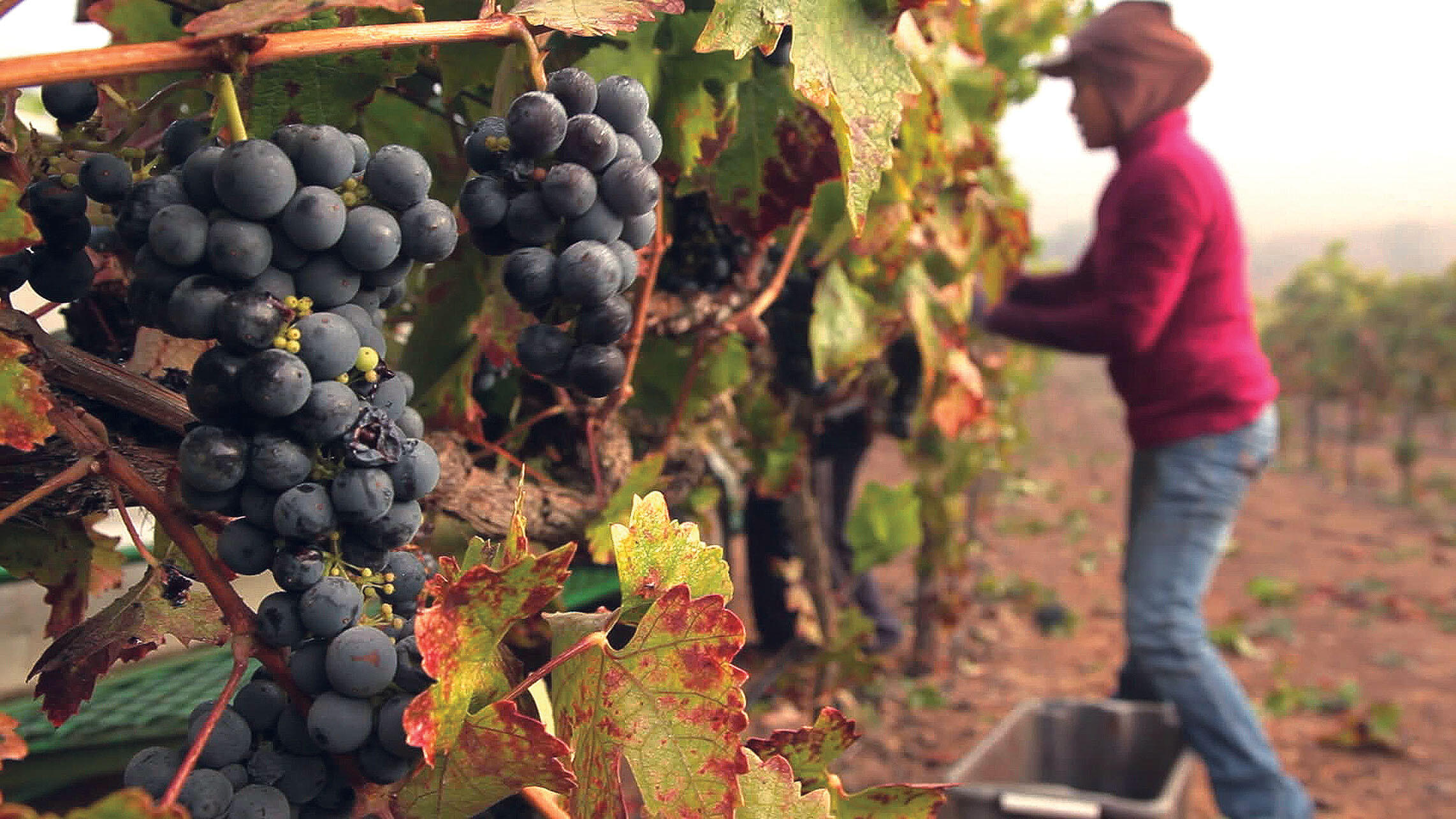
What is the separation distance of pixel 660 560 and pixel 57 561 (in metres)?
0.58

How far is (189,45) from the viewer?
1.91 feet

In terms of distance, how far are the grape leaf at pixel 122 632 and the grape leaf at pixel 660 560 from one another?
28cm

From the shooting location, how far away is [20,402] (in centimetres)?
61

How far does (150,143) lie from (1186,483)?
119 inches

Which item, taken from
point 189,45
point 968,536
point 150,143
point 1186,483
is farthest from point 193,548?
point 968,536

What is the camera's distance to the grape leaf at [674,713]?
0.68 meters

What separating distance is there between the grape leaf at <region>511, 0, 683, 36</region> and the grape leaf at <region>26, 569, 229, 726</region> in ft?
1.51

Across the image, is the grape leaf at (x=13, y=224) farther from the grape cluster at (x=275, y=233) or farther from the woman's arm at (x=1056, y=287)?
the woman's arm at (x=1056, y=287)

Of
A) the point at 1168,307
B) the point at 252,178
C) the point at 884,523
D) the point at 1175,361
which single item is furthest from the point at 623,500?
the point at 1175,361

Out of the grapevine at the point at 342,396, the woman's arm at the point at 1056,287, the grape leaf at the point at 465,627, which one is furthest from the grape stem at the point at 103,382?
the woman's arm at the point at 1056,287

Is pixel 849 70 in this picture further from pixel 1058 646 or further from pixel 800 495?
pixel 1058 646

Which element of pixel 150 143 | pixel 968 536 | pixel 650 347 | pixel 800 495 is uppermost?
pixel 150 143

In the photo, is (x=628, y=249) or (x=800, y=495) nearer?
(x=628, y=249)

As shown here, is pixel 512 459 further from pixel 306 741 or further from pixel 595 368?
pixel 306 741
